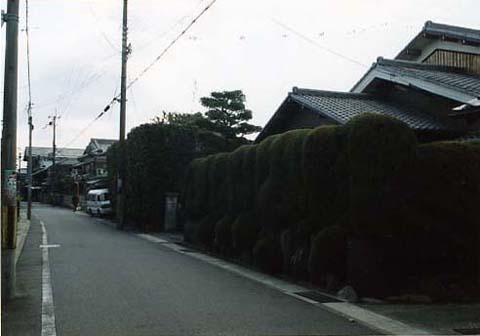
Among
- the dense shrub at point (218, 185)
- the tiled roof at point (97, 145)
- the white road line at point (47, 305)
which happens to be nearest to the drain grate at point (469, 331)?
the white road line at point (47, 305)

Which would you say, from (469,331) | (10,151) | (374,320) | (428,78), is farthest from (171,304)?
(428,78)

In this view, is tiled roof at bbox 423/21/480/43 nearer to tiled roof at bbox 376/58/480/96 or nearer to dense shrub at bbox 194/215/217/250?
tiled roof at bbox 376/58/480/96

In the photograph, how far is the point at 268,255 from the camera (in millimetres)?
13969

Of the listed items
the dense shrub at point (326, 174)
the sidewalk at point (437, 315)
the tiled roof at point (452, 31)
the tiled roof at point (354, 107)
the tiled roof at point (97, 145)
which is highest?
the tiled roof at point (97, 145)

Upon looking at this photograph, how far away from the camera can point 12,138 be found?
10430mm

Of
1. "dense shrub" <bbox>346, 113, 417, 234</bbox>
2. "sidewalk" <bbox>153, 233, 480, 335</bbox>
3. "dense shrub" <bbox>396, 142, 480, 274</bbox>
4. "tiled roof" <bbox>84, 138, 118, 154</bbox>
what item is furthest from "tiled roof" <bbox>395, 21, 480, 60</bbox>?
"tiled roof" <bbox>84, 138, 118, 154</bbox>

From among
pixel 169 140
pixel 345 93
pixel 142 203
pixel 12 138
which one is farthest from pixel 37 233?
pixel 12 138

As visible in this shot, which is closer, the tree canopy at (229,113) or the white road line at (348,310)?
the white road line at (348,310)

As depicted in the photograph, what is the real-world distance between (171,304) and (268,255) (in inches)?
185

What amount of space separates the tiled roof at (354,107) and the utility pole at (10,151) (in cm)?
920

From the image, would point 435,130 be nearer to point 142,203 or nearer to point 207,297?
point 207,297

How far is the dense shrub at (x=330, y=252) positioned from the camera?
36.6 feet

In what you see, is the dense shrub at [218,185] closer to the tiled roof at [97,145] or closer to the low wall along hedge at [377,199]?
the low wall along hedge at [377,199]

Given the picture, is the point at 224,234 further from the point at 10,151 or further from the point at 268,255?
the point at 10,151
